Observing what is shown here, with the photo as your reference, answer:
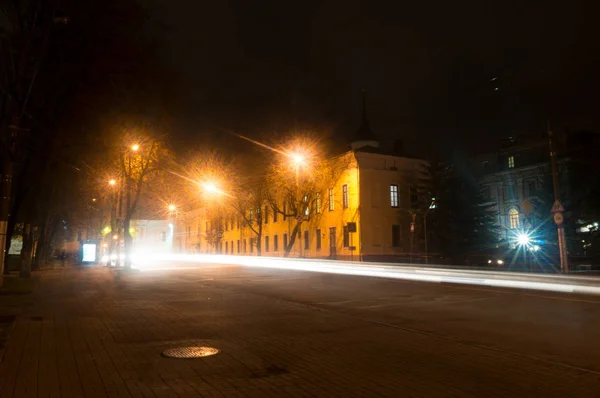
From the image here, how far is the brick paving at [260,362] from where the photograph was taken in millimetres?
5844

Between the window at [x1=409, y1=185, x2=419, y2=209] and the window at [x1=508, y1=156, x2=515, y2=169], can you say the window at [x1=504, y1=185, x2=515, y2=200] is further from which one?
the window at [x1=409, y1=185, x2=419, y2=209]

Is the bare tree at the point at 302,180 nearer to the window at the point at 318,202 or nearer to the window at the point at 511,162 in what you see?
the window at the point at 318,202

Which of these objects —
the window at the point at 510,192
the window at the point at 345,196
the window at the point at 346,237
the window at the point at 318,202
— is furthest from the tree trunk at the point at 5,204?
the window at the point at 510,192

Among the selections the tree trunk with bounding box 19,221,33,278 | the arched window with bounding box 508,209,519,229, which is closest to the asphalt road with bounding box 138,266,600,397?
the tree trunk with bounding box 19,221,33,278

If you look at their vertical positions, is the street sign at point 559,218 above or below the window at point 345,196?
below

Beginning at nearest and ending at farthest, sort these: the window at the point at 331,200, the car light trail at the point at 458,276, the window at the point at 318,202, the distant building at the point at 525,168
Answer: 1. the car light trail at the point at 458,276
2. the window at the point at 318,202
3. the distant building at the point at 525,168
4. the window at the point at 331,200

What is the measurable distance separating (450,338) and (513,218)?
52.2m

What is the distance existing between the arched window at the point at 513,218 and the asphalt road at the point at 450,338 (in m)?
42.2

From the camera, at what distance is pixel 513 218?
5691 cm

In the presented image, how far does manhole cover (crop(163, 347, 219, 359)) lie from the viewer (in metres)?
7.58

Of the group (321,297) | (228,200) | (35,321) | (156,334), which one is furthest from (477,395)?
(228,200)

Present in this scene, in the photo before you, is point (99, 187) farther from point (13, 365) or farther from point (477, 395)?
point (477, 395)

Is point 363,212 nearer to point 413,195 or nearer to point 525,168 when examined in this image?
point 413,195

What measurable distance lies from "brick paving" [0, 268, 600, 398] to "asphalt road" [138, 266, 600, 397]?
32 mm
